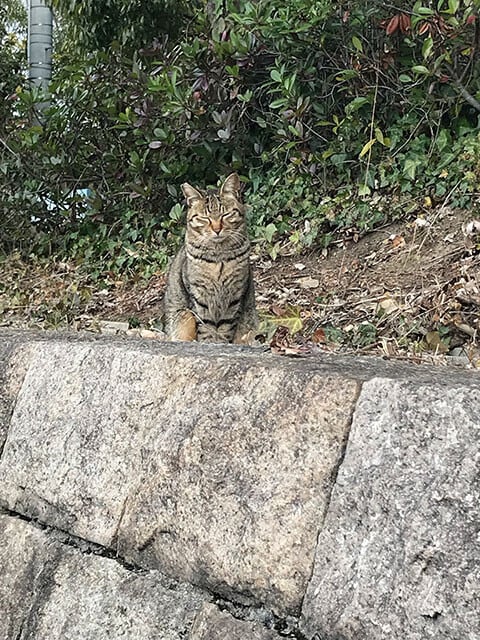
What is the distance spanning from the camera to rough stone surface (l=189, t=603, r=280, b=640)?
1.33m

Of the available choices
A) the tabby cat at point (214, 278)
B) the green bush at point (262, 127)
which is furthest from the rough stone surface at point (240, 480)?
the green bush at point (262, 127)

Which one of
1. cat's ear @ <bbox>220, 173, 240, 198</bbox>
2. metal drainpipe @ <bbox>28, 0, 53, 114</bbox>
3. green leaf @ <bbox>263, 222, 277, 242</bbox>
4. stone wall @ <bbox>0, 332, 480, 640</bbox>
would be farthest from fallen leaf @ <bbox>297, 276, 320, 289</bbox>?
metal drainpipe @ <bbox>28, 0, 53, 114</bbox>

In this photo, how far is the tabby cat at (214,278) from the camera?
11.6 ft

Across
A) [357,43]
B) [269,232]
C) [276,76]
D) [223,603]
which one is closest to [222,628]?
[223,603]

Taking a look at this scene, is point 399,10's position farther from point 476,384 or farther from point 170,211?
point 476,384

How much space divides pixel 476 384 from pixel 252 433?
0.44 meters

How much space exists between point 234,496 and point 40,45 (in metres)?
7.69

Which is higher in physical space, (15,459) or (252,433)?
(252,433)

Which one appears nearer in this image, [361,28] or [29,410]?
[29,410]

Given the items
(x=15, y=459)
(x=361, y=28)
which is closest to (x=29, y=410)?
(x=15, y=459)

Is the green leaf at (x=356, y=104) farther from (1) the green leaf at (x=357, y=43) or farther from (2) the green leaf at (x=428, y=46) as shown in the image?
(2) the green leaf at (x=428, y=46)

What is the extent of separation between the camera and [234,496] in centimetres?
144

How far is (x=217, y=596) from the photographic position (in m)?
1.45

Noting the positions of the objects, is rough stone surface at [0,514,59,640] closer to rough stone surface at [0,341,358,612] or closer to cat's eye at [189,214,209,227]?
rough stone surface at [0,341,358,612]
